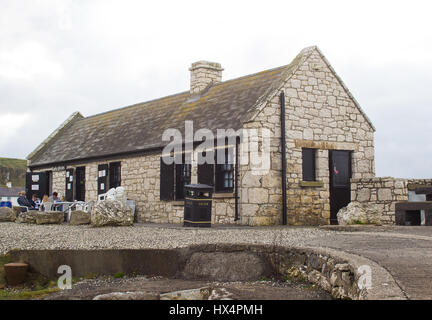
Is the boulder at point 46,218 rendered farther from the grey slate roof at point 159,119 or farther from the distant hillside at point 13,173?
the distant hillside at point 13,173

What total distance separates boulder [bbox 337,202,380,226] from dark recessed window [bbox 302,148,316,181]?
128 inches

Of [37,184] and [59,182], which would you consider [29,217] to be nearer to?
[59,182]

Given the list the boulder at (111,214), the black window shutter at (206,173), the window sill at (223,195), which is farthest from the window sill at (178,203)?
the boulder at (111,214)

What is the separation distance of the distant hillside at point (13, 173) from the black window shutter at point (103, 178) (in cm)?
5042

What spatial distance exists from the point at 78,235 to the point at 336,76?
31.5 feet

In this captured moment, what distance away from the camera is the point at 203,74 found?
20188mm

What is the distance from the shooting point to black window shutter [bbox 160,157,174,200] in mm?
17031

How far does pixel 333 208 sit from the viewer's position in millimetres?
15984

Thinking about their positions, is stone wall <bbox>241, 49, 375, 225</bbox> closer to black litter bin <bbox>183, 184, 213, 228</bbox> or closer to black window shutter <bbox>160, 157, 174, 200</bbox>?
black litter bin <bbox>183, 184, 213, 228</bbox>

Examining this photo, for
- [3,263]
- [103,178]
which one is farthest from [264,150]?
[3,263]

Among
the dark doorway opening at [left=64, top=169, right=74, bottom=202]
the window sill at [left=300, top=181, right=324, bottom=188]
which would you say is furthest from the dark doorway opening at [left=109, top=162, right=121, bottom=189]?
the window sill at [left=300, top=181, right=324, bottom=188]
